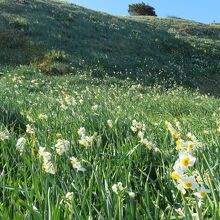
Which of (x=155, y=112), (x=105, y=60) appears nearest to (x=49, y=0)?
(x=105, y=60)

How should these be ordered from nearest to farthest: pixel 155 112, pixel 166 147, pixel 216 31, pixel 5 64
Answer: pixel 166 147
pixel 155 112
pixel 5 64
pixel 216 31

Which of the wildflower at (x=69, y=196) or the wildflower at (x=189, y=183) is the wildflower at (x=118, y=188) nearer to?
the wildflower at (x=69, y=196)

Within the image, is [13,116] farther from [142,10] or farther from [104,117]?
[142,10]

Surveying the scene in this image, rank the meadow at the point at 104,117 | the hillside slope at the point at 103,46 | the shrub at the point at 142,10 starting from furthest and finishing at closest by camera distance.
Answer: the shrub at the point at 142,10 → the hillside slope at the point at 103,46 → the meadow at the point at 104,117

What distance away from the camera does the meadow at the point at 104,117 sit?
2586mm

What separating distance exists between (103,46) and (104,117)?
76.0 ft

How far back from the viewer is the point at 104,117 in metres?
5.70

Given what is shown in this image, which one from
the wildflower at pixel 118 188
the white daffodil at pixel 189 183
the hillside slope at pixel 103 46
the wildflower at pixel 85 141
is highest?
the white daffodil at pixel 189 183

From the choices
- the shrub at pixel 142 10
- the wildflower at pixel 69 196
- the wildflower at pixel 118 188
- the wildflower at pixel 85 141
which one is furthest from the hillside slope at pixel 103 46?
the shrub at pixel 142 10

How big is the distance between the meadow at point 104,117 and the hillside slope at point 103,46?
9cm

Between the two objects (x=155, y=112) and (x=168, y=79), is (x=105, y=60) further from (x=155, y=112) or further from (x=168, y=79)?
(x=155, y=112)

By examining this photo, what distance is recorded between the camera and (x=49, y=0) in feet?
135

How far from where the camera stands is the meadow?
2586mm

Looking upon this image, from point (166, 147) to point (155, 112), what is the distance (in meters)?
5.58
